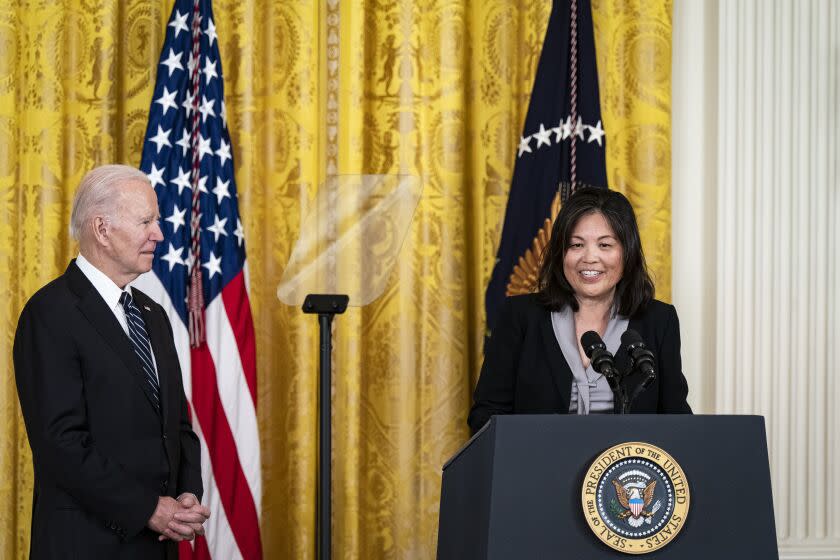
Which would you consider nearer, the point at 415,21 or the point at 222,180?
the point at 222,180

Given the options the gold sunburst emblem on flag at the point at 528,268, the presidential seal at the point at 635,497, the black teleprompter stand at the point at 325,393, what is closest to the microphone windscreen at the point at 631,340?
the presidential seal at the point at 635,497

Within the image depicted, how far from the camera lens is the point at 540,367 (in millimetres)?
2766

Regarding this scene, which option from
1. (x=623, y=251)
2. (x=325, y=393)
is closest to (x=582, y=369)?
(x=623, y=251)

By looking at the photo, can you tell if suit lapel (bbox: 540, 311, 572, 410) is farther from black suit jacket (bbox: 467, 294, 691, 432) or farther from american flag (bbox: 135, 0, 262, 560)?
american flag (bbox: 135, 0, 262, 560)

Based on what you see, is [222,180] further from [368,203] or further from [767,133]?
[767,133]

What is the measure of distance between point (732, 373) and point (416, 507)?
1459mm

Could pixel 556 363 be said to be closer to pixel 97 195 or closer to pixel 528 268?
pixel 528 268

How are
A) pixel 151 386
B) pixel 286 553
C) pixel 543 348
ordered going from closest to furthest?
1. pixel 151 386
2. pixel 543 348
3. pixel 286 553

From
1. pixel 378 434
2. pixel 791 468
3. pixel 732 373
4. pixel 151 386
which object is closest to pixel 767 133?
pixel 732 373

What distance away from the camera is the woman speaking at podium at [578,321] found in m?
2.74

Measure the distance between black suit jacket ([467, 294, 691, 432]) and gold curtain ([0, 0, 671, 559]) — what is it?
1.04 metres

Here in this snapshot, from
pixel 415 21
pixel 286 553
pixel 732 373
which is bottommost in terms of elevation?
pixel 286 553

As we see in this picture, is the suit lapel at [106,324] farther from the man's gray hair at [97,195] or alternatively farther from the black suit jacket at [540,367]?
the black suit jacket at [540,367]

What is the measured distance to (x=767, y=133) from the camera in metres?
4.06
